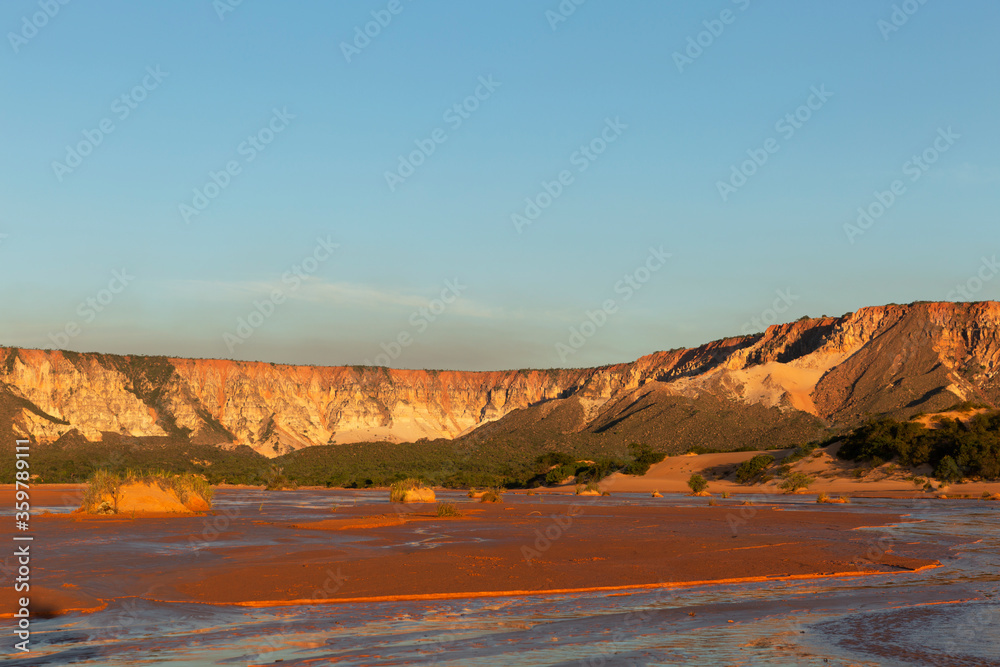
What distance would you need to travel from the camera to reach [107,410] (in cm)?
13125

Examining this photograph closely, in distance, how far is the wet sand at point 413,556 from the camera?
50.6 ft

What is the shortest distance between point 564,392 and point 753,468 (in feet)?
271

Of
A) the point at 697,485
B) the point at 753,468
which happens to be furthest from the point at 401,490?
the point at 753,468

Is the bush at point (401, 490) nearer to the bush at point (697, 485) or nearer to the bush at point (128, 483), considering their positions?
the bush at point (128, 483)

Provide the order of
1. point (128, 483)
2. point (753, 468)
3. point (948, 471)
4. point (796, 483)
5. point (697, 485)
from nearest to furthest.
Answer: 1. point (128, 483)
2. point (948, 471)
3. point (796, 483)
4. point (697, 485)
5. point (753, 468)

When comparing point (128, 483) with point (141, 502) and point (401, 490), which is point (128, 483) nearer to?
point (141, 502)

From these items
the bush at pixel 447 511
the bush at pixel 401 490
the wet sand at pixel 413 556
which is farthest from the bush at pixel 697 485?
the bush at pixel 447 511

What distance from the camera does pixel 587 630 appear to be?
11.6m

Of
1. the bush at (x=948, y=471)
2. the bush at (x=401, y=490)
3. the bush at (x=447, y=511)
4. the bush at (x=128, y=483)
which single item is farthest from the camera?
the bush at (x=948, y=471)

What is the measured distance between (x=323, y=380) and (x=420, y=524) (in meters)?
134

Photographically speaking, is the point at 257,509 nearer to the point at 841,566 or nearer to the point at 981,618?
the point at 841,566

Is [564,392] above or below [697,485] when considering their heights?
above

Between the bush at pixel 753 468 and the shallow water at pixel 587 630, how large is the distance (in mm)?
57491

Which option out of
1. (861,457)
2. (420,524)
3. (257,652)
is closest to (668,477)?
(861,457)
